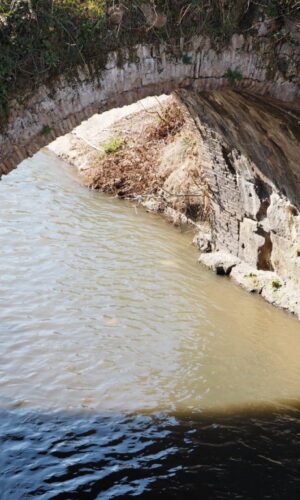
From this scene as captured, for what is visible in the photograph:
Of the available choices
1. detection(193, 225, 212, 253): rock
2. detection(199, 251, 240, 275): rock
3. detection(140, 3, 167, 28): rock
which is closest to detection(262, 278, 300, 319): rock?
detection(199, 251, 240, 275): rock

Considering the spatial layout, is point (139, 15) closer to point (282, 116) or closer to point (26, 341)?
point (282, 116)

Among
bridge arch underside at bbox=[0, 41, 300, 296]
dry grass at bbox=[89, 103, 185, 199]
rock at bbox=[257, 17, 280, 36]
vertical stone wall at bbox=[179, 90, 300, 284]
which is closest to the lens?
bridge arch underside at bbox=[0, 41, 300, 296]

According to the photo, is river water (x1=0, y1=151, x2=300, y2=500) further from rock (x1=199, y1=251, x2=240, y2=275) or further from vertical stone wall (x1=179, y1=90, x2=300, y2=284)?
vertical stone wall (x1=179, y1=90, x2=300, y2=284)

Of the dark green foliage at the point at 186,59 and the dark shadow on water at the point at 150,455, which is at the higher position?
the dark green foliage at the point at 186,59

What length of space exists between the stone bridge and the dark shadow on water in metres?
2.30

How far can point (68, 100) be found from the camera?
16.9 feet

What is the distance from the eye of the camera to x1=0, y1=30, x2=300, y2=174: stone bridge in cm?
497

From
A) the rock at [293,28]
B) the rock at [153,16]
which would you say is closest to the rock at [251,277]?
the rock at [293,28]

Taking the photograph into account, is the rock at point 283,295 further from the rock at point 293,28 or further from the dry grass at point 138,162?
the dry grass at point 138,162

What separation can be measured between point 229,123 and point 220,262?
2267mm

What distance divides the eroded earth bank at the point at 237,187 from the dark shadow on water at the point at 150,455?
8.55ft

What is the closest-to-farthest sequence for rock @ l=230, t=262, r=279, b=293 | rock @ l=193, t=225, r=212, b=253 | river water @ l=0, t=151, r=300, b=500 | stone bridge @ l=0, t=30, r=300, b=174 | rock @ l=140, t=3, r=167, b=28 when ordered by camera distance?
stone bridge @ l=0, t=30, r=300, b=174 → river water @ l=0, t=151, r=300, b=500 → rock @ l=140, t=3, r=167, b=28 → rock @ l=230, t=262, r=279, b=293 → rock @ l=193, t=225, r=212, b=253

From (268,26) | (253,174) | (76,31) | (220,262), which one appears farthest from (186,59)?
(220,262)

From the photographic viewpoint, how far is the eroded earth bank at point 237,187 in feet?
24.2
